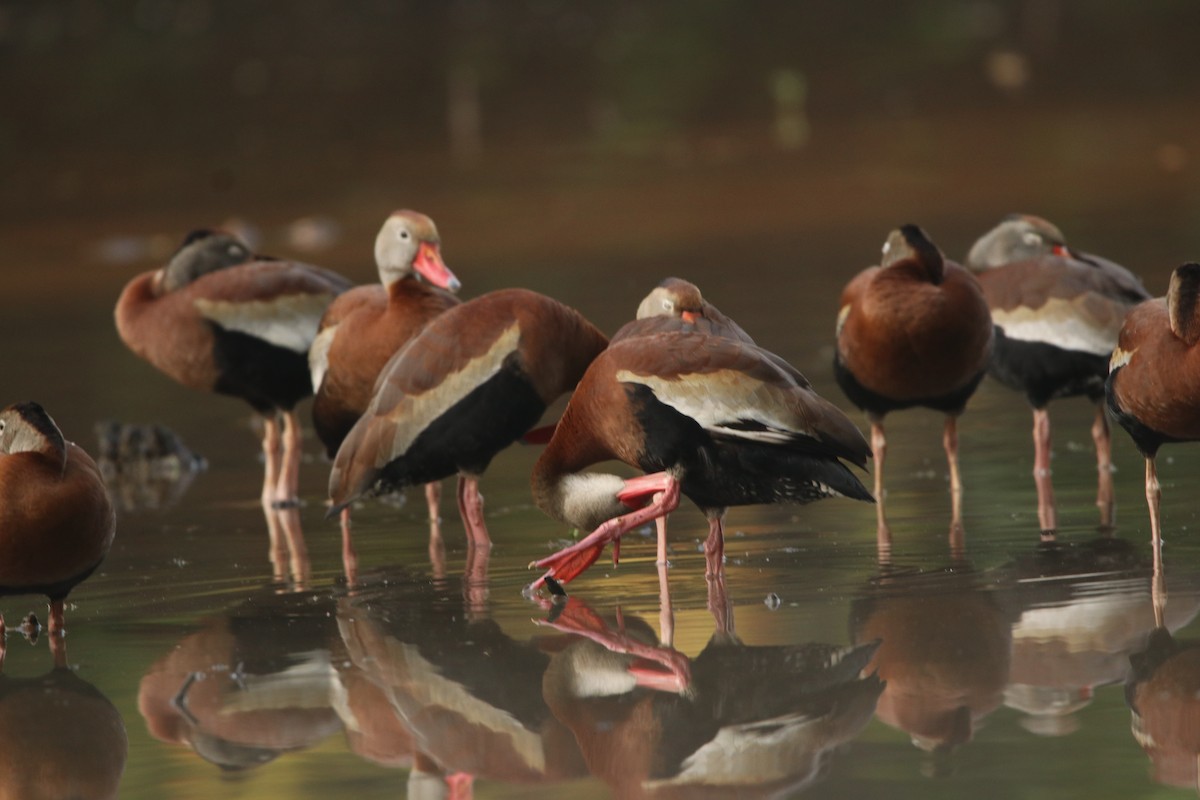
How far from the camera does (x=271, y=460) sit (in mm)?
11227

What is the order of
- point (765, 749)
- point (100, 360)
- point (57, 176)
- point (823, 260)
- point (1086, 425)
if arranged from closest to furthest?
point (765, 749) < point (1086, 425) < point (100, 360) < point (823, 260) < point (57, 176)

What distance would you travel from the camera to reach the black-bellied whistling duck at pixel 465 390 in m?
8.81

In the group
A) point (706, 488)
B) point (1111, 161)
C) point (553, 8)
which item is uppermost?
point (553, 8)

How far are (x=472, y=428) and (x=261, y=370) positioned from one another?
3.17 metres

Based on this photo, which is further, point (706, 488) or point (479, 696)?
point (706, 488)

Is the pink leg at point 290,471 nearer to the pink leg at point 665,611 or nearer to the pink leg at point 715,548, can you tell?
the pink leg at point 665,611

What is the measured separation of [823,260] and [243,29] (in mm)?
24843

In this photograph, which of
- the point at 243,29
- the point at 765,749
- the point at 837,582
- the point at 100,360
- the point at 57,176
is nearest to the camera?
the point at 765,749

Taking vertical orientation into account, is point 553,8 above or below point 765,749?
above

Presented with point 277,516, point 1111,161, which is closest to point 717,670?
point 277,516

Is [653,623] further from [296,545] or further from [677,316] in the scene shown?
[296,545]

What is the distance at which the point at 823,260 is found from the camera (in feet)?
57.2

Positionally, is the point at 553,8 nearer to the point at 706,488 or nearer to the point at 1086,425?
→ the point at 1086,425

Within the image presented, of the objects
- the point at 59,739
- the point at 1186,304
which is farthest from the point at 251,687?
the point at 1186,304
